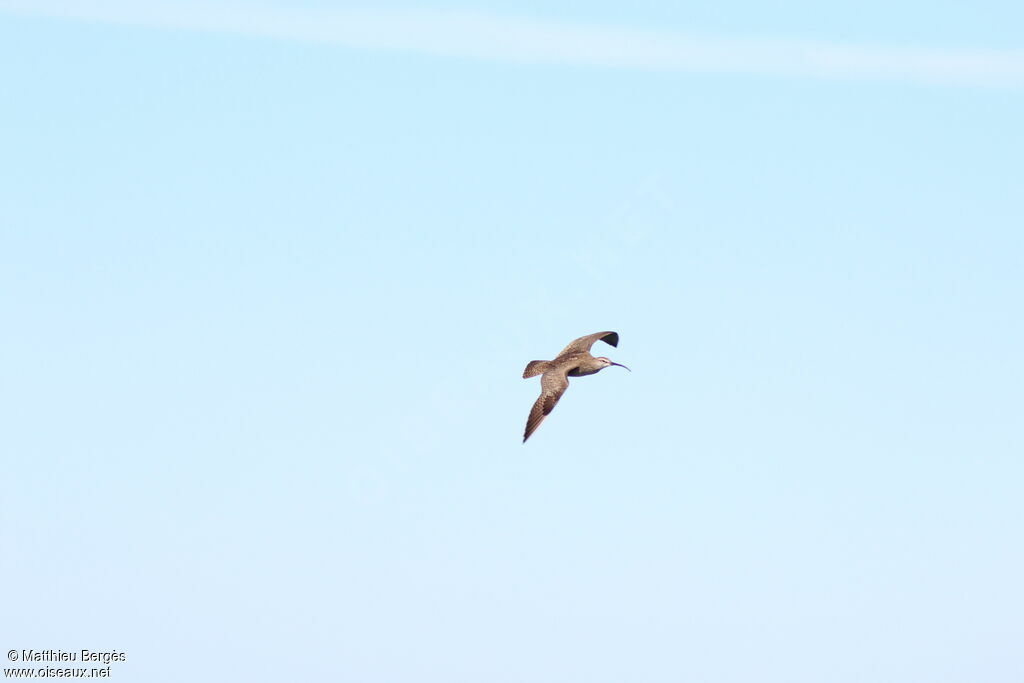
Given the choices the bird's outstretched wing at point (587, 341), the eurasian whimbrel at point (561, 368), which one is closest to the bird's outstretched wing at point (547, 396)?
the eurasian whimbrel at point (561, 368)

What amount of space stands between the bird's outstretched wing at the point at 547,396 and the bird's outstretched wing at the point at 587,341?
1535 millimetres

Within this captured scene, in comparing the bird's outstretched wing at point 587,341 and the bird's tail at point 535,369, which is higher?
the bird's outstretched wing at point 587,341

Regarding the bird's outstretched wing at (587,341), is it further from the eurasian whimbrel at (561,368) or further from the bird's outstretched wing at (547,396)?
the bird's outstretched wing at (547,396)

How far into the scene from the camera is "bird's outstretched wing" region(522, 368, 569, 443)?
49.9 metres

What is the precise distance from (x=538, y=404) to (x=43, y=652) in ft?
58.6

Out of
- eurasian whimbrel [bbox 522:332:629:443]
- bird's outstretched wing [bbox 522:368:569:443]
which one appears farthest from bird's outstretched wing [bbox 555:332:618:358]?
bird's outstretched wing [bbox 522:368:569:443]

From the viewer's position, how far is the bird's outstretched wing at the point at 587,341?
5422 cm

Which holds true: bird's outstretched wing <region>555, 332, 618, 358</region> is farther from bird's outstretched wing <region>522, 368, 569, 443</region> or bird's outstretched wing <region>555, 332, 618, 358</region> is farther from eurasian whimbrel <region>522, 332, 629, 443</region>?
bird's outstretched wing <region>522, 368, 569, 443</region>

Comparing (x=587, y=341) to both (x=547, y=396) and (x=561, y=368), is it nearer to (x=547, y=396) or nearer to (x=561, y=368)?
(x=561, y=368)

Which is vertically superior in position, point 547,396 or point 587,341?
point 587,341

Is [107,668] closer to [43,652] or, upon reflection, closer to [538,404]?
[43,652]

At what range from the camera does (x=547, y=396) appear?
51.2 metres

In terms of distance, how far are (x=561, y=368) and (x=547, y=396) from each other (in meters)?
1.98

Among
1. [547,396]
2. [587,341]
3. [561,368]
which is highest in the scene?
[587,341]
